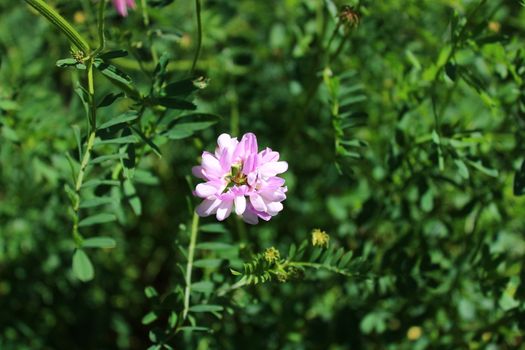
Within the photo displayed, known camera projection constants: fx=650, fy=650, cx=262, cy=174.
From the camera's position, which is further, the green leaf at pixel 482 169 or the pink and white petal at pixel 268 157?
the green leaf at pixel 482 169

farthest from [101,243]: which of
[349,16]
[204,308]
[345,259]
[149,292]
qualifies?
[349,16]

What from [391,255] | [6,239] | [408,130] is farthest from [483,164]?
[6,239]

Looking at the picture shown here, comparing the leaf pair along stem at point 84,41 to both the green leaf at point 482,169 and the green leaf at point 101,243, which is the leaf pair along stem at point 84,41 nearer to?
the green leaf at point 101,243

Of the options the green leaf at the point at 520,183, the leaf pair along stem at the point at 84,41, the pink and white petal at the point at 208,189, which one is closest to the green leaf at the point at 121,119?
the leaf pair along stem at the point at 84,41

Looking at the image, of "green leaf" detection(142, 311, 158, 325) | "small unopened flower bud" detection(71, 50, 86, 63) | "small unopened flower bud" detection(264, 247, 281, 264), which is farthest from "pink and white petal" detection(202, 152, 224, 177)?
"green leaf" detection(142, 311, 158, 325)

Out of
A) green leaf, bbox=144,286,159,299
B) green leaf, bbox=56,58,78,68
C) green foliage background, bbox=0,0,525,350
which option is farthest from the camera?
green foliage background, bbox=0,0,525,350

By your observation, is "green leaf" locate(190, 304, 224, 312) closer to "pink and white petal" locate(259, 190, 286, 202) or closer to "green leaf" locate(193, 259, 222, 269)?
"green leaf" locate(193, 259, 222, 269)
